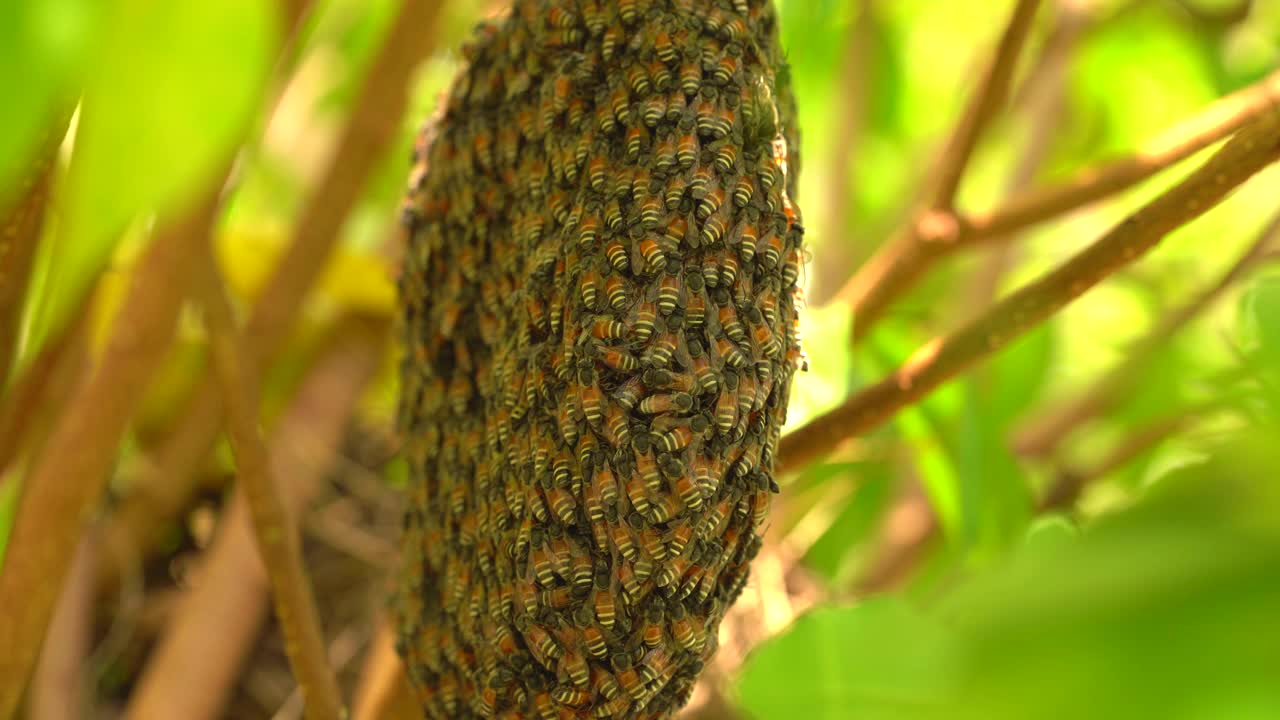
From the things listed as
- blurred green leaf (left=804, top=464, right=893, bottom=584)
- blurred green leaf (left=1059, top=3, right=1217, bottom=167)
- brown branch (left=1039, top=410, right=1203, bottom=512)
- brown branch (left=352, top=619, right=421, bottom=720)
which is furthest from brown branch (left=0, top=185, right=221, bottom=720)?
blurred green leaf (left=1059, top=3, right=1217, bottom=167)

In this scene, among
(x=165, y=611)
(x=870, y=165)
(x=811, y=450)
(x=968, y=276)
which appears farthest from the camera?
(x=870, y=165)

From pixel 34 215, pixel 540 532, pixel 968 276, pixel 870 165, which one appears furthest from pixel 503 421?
pixel 870 165

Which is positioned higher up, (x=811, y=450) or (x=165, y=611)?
(x=811, y=450)

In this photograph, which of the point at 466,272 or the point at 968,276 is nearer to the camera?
→ the point at 466,272

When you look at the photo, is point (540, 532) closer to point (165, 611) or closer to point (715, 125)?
point (715, 125)

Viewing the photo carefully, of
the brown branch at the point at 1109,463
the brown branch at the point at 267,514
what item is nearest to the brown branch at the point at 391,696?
the brown branch at the point at 267,514

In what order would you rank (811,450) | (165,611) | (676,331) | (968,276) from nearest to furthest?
1. (676,331)
2. (811,450)
3. (165,611)
4. (968,276)

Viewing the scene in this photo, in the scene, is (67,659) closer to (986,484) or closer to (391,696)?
(391,696)
